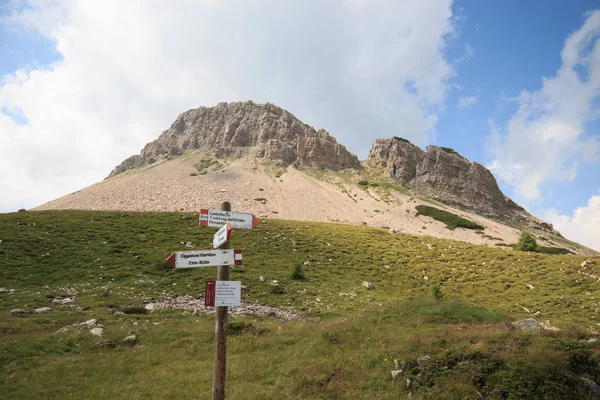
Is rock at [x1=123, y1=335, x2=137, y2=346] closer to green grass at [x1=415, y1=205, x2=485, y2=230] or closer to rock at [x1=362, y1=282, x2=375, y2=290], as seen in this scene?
rock at [x1=362, y1=282, x2=375, y2=290]

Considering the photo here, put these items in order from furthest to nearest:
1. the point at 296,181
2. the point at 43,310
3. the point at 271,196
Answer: the point at 296,181 → the point at 271,196 → the point at 43,310

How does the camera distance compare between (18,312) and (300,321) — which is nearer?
(18,312)

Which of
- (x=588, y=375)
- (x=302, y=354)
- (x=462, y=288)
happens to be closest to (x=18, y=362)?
(x=302, y=354)

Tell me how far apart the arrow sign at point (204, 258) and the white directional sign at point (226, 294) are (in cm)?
52

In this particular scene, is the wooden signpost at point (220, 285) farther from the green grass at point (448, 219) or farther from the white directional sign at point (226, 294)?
the green grass at point (448, 219)

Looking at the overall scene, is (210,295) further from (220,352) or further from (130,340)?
(130,340)

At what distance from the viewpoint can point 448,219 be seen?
7550 cm

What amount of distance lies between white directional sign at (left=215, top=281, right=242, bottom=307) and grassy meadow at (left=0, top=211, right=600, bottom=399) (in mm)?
4710

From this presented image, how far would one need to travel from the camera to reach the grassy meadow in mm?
10188

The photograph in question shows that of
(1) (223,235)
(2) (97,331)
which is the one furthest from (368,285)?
(1) (223,235)

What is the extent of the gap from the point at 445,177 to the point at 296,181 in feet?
206

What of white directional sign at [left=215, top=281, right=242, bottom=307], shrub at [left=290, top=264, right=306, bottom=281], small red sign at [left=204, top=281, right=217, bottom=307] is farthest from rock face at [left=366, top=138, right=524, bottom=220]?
small red sign at [left=204, top=281, right=217, bottom=307]

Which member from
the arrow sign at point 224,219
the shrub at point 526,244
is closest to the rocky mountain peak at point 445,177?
the shrub at point 526,244

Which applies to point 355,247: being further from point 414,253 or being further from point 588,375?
point 588,375
